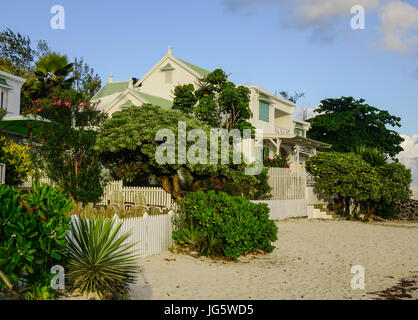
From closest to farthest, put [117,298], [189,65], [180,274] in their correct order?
[117,298] < [180,274] < [189,65]

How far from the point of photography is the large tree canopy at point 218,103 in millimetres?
24641

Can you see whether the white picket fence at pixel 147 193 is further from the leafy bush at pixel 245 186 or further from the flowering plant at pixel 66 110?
the flowering plant at pixel 66 110

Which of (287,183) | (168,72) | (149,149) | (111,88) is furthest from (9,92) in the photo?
(287,183)

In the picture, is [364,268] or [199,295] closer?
[199,295]

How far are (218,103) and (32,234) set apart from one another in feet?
69.5

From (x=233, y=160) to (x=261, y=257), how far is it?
6.36 meters

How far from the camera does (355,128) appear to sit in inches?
1673

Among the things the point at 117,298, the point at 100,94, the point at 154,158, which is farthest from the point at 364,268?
the point at 100,94

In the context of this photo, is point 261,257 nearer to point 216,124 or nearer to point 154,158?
point 154,158

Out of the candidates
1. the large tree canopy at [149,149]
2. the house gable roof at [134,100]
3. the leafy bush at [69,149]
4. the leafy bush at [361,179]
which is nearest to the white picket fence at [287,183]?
the leafy bush at [361,179]

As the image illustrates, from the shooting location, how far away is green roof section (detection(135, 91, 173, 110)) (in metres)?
28.0

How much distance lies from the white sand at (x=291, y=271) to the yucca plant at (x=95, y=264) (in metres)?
0.48

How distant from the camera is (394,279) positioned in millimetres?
9539

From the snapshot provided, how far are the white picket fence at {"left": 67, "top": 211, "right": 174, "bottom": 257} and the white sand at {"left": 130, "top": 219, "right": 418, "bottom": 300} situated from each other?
0.30m
